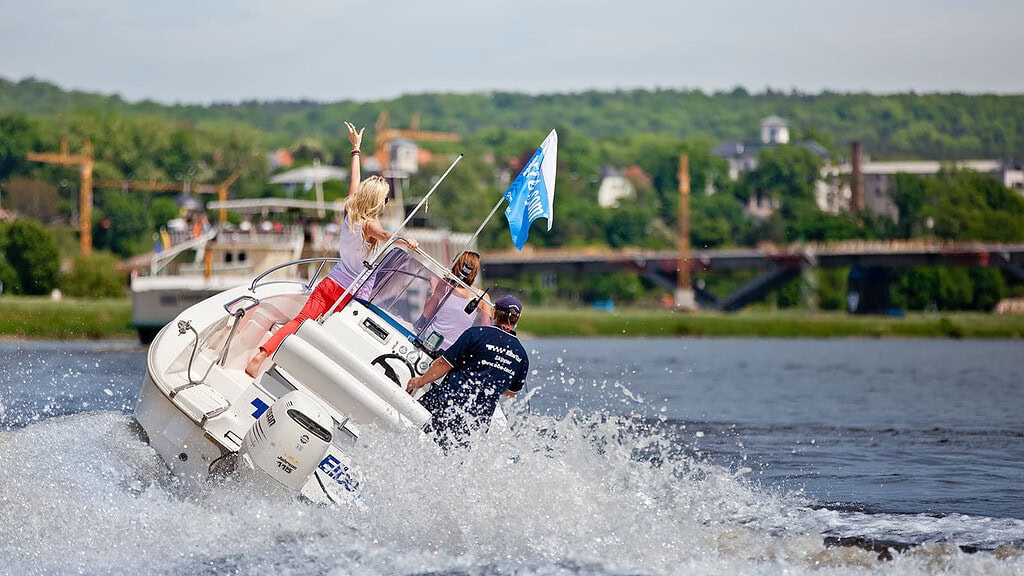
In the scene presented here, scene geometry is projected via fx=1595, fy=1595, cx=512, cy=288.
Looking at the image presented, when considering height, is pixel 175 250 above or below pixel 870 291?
above

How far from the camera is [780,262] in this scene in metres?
82.9

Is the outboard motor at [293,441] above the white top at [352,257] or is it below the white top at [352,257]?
below

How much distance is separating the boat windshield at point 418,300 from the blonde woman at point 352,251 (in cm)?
12

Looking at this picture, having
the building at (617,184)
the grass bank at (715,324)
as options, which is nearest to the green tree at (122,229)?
the grass bank at (715,324)

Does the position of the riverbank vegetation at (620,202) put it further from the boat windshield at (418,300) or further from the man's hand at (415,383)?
the man's hand at (415,383)

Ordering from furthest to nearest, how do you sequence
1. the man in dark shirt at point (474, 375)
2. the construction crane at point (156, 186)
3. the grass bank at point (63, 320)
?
the construction crane at point (156, 186) < the grass bank at point (63, 320) < the man in dark shirt at point (474, 375)

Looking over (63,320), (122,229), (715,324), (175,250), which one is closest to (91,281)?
(63,320)

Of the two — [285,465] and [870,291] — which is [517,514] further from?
[870,291]

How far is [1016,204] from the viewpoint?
Answer: 91000 mm

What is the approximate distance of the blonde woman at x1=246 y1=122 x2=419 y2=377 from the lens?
33.9 ft

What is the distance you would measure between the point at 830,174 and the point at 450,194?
3154 cm

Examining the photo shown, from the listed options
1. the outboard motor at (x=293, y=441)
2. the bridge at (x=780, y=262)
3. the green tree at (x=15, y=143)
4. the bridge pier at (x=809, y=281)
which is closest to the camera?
the outboard motor at (x=293, y=441)

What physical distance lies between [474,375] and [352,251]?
135 cm

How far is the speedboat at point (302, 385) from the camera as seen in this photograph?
9.48 meters
